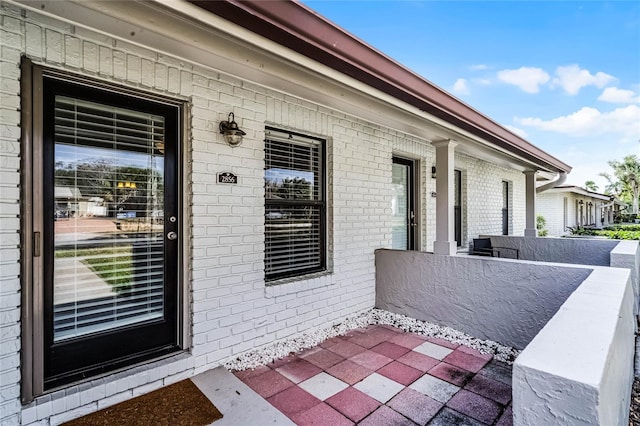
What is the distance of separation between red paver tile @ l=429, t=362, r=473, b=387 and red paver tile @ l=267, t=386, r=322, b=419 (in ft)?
3.56

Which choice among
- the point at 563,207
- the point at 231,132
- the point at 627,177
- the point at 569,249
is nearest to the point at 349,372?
the point at 231,132

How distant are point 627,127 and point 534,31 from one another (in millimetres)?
33204

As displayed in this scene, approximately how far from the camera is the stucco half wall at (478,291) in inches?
124

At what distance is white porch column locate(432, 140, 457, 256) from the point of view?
13.0ft

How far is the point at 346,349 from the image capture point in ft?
10.7

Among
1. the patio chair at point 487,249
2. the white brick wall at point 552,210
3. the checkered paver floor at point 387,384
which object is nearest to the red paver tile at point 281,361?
the checkered paver floor at point 387,384

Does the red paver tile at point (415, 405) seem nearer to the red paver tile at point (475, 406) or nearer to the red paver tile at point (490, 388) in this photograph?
the red paver tile at point (475, 406)

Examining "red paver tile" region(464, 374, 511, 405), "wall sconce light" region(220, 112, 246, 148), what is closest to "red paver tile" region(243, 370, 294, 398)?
"red paver tile" region(464, 374, 511, 405)

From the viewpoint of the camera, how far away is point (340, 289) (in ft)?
13.0

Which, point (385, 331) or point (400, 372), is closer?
point (400, 372)

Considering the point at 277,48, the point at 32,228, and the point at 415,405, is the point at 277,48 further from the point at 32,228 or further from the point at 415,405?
the point at 415,405

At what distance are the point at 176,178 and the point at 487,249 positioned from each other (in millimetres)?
5440

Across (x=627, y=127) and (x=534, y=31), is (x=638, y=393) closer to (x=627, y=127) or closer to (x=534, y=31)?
(x=534, y=31)

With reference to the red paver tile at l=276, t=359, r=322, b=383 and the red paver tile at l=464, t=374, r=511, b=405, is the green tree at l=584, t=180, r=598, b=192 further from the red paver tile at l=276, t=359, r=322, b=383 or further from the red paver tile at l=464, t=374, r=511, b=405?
the red paver tile at l=276, t=359, r=322, b=383
